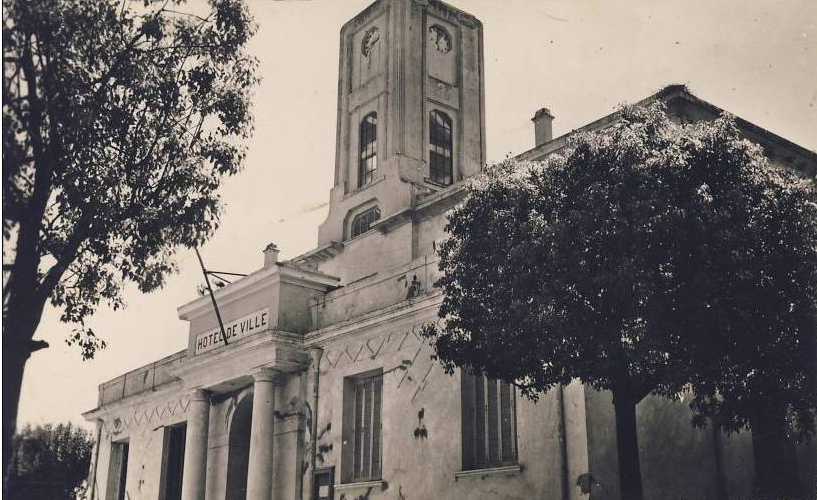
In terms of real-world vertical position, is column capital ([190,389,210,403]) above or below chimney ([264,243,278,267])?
below

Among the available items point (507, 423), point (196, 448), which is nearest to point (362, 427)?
point (507, 423)

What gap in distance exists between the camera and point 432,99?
97.3 feet

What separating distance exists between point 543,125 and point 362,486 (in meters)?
12.5

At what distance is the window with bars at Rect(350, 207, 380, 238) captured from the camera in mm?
29125

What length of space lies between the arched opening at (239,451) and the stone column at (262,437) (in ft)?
7.15

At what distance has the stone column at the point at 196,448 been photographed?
21672 millimetres

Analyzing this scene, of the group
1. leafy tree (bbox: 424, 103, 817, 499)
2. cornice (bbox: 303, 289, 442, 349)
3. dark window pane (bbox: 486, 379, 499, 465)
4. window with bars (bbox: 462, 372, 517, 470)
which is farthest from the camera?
cornice (bbox: 303, 289, 442, 349)

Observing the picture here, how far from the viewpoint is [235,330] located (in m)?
21.8

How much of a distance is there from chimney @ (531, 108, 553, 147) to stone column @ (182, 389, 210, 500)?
12.0 meters

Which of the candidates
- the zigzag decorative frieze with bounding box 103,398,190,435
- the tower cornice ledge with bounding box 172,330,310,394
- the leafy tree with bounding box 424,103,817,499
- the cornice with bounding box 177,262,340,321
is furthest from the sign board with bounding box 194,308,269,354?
the leafy tree with bounding box 424,103,817,499

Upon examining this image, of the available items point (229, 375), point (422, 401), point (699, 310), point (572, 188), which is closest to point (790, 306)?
point (699, 310)

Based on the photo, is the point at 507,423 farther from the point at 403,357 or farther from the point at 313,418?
the point at 313,418

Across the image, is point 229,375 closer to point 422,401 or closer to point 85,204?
point 422,401

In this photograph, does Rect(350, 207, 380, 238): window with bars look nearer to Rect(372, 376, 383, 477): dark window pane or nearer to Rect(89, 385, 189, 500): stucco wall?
Rect(89, 385, 189, 500): stucco wall
